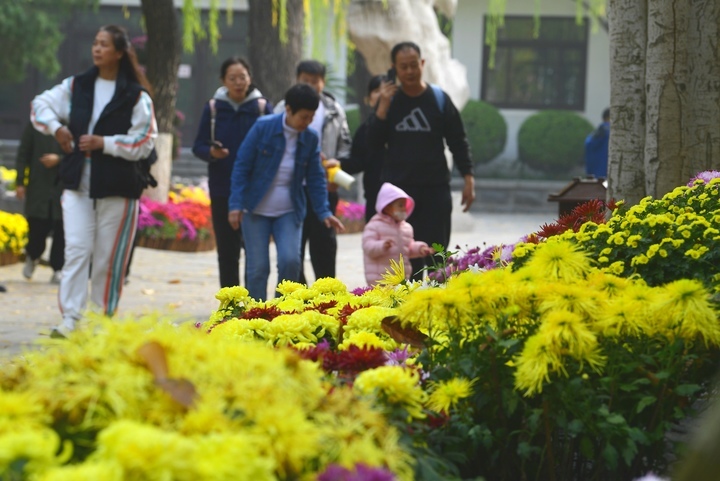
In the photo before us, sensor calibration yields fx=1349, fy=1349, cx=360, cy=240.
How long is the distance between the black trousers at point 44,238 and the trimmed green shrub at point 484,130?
19.1m

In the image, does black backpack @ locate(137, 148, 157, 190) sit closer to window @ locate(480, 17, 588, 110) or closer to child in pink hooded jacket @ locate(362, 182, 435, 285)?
child in pink hooded jacket @ locate(362, 182, 435, 285)

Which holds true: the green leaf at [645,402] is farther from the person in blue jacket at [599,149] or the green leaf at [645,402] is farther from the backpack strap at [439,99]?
the person in blue jacket at [599,149]

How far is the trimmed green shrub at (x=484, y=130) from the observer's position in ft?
103

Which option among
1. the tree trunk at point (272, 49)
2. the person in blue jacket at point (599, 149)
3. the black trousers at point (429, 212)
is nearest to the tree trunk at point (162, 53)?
the tree trunk at point (272, 49)

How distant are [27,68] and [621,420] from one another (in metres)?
32.8

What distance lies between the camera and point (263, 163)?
856 centimetres

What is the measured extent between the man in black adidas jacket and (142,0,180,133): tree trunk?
9125mm

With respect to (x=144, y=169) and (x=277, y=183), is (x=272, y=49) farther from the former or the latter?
(x=277, y=183)

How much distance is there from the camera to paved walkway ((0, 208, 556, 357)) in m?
9.78

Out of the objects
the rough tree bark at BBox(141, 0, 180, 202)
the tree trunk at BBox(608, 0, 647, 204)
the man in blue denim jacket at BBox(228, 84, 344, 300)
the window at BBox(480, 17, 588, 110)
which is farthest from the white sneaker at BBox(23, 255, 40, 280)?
the window at BBox(480, 17, 588, 110)

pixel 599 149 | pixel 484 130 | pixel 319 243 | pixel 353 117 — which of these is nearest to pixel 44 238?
pixel 319 243

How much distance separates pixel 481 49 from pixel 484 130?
11.9 feet

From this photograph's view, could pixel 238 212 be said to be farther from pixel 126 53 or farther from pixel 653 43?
pixel 653 43

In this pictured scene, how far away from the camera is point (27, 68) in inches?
1352
